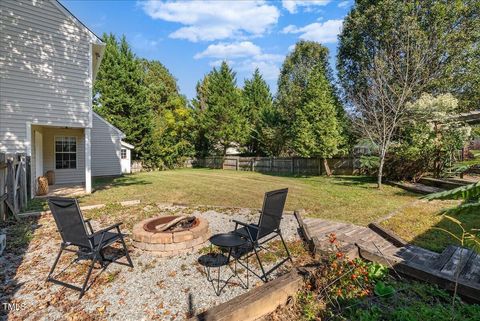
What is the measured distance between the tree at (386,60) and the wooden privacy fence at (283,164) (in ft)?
16.4

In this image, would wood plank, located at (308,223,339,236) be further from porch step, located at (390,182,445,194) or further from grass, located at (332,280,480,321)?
porch step, located at (390,182,445,194)

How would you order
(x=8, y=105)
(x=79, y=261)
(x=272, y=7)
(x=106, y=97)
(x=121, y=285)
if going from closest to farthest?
1. (x=121, y=285)
2. (x=79, y=261)
3. (x=8, y=105)
4. (x=272, y=7)
5. (x=106, y=97)

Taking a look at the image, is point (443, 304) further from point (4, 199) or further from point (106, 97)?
point (106, 97)

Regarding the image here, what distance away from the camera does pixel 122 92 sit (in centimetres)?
2027

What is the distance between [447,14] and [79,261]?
20331 millimetres

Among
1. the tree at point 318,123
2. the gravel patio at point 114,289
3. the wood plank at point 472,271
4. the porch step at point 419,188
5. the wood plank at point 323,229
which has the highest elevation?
the tree at point 318,123

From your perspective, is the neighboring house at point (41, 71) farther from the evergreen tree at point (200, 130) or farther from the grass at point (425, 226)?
the evergreen tree at point (200, 130)

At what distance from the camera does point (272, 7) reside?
12312mm

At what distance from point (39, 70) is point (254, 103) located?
22.1 meters

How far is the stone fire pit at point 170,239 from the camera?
4.31 meters

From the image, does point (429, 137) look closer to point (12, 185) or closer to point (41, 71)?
point (12, 185)

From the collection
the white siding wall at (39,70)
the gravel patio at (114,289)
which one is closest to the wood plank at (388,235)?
the gravel patio at (114,289)

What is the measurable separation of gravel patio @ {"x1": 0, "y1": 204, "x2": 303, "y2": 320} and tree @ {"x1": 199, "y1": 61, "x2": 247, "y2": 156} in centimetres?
2121

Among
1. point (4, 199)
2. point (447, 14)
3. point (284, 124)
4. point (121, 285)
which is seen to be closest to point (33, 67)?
point (4, 199)
